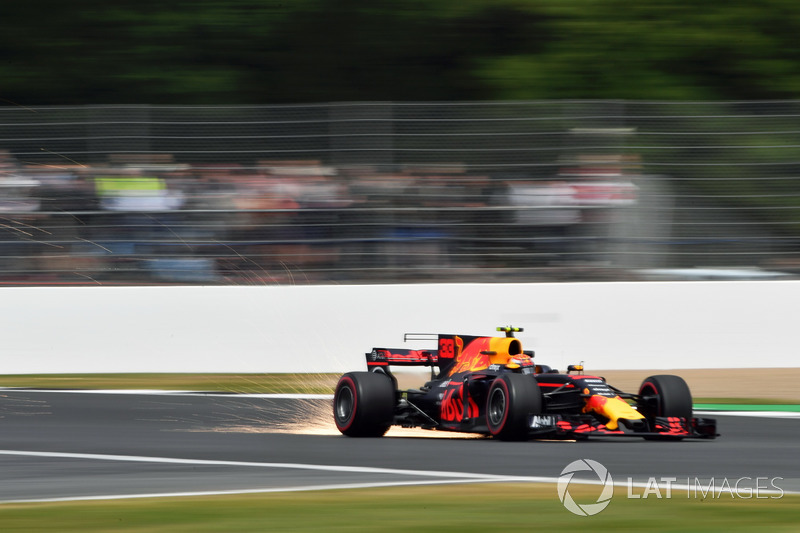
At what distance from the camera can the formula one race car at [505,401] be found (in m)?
8.05

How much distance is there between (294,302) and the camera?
12625 mm

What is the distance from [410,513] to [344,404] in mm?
3472

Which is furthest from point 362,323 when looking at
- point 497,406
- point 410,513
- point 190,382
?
point 410,513

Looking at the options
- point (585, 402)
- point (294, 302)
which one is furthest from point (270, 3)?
point (585, 402)

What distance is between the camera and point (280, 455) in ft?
25.4

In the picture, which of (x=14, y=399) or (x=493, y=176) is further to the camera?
(x=493, y=176)

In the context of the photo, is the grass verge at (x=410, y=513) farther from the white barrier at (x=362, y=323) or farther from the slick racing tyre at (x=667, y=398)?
the white barrier at (x=362, y=323)

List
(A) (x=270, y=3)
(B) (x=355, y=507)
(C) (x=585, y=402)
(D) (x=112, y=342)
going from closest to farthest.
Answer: (B) (x=355, y=507)
(C) (x=585, y=402)
(D) (x=112, y=342)
(A) (x=270, y=3)

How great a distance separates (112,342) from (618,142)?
527 cm

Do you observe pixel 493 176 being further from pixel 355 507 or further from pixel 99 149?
pixel 355 507

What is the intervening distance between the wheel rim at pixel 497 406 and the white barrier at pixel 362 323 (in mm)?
4014

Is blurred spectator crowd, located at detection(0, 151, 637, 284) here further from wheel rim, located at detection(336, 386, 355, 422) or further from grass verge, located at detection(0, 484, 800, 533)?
grass verge, located at detection(0, 484, 800, 533)

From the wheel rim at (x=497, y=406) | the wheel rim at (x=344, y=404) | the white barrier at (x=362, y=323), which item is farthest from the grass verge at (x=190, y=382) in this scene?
the wheel rim at (x=497, y=406)

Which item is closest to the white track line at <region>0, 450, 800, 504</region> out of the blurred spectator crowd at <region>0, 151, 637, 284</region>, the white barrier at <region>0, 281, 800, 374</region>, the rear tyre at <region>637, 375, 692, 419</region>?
the rear tyre at <region>637, 375, 692, 419</region>
